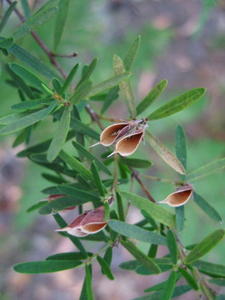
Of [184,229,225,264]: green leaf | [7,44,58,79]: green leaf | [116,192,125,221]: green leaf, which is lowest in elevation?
[184,229,225,264]: green leaf

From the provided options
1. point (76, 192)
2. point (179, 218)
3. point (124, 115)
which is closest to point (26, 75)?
point (76, 192)

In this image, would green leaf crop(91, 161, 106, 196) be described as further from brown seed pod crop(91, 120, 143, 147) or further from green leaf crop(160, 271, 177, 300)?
green leaf crop(160, 271, 177, 300)

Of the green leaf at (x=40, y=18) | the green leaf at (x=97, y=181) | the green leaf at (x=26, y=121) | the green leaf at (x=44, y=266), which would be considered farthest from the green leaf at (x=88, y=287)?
the green leaf at (x=40, y=18)

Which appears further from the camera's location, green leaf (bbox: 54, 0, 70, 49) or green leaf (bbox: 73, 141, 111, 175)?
green leaf (bbox: 54, 0, 70, 49)

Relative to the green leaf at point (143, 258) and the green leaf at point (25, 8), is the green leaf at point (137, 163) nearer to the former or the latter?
the green leaf at point (143, 258)

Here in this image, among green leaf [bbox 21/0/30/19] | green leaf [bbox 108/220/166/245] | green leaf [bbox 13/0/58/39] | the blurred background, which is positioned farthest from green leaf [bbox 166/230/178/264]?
the blurred background

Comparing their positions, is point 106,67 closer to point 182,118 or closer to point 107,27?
point 182,118

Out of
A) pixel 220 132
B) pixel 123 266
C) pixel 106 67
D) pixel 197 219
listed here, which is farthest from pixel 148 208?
pixel 220 132
